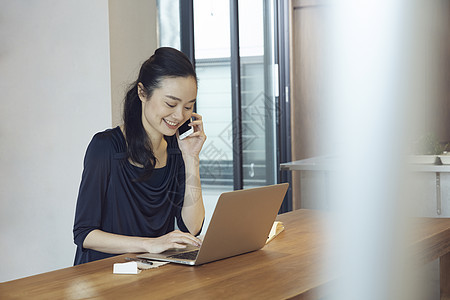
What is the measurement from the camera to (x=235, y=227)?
4.15ft

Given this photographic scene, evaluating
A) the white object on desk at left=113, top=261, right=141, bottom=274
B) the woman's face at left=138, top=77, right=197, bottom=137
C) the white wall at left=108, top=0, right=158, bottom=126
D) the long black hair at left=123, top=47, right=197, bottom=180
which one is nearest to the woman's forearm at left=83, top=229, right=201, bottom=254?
the white object on desk at left=113, top=261, right=141, bottom=274

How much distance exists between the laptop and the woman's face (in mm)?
536

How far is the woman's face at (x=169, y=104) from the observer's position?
1783 millimetres

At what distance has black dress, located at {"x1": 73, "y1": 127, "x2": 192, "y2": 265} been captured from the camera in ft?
5.42

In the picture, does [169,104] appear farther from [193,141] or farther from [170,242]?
[170,242]

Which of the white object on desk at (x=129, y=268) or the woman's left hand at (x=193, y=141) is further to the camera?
the woman's left hand at (x=193, y=141)

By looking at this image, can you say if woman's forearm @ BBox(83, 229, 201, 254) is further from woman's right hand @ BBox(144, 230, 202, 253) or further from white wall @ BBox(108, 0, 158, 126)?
white wall @ BBox(108, 0, 158, 126)

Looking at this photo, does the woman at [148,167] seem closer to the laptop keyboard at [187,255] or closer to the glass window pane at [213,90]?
the laptop keyboard at [187,255]

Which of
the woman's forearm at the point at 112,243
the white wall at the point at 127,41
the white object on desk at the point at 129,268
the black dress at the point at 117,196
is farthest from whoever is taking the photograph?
the white wall at the point at 127,41

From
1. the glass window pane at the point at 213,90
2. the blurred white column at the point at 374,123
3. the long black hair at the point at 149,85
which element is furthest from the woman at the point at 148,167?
the glass window pane at the point at 213,90

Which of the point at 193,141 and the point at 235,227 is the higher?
the point at 193,141

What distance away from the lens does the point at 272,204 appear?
1.34 m

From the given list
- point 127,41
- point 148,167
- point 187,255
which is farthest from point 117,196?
point 127,41

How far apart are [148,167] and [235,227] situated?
0.60 metres
